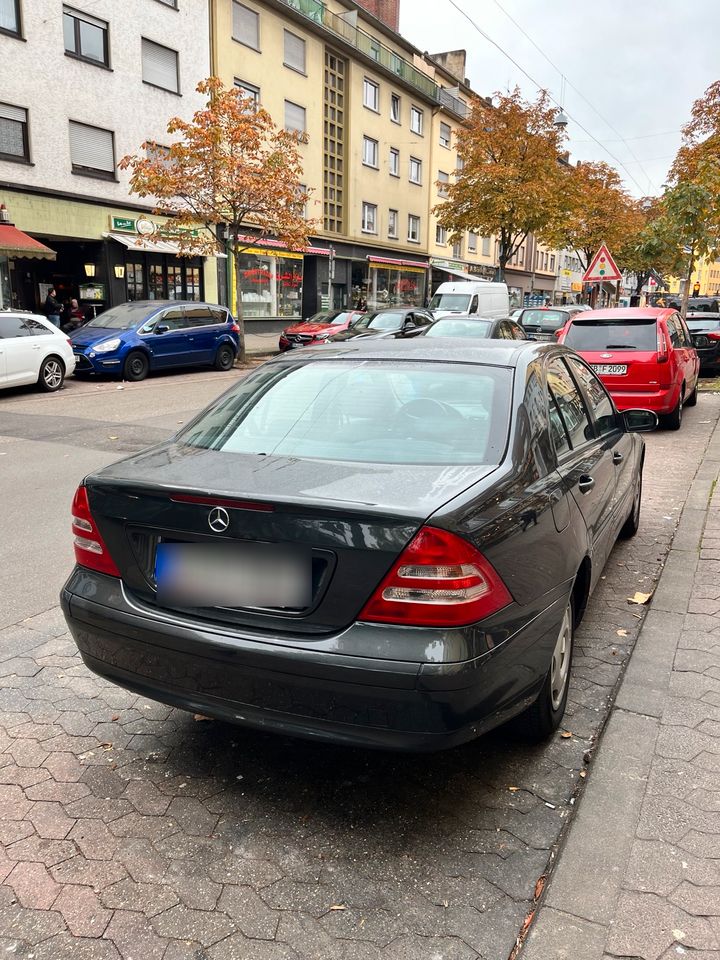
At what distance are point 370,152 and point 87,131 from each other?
1810 cm

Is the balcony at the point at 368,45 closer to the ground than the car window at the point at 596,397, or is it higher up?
higher up

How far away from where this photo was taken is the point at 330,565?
2.37 meters

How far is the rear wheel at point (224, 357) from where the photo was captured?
19.6 m

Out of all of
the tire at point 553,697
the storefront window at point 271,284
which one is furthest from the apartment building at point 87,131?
the tire at point 553,697

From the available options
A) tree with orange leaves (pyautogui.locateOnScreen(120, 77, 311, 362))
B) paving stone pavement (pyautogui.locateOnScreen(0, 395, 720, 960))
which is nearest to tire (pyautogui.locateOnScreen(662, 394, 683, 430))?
paving stone pavement (pyautogui.locateOnScreen(0, 395, 720, 960))

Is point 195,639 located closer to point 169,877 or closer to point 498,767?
point 169,877

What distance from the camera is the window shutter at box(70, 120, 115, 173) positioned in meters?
21.9

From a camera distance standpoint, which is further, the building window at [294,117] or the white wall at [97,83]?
the building window at [294,117]

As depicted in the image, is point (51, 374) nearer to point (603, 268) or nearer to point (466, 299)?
point (603, 268)

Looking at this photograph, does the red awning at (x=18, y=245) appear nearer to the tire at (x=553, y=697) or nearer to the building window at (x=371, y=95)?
Result: the tire at (x=553, y=697)

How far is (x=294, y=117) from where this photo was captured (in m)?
31.3

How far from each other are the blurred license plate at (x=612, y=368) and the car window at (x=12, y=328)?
1024 cm

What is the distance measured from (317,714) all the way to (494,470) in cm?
104

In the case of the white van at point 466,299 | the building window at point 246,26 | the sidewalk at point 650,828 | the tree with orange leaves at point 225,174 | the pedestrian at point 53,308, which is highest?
the building window at point 246,26
